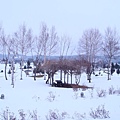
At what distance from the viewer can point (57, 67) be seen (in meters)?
23.0

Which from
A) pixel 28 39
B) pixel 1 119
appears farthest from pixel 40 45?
pixel 1 119

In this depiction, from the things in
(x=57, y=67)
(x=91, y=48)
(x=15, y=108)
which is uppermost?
(x=91, y=48)

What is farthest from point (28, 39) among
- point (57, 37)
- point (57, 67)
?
point (57, 67)

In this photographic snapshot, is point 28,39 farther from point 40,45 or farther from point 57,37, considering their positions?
point 57,37

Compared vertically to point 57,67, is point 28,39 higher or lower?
higher

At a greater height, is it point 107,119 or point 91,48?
point 91,48

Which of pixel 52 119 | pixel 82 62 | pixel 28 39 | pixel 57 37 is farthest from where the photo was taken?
pixel 57 37

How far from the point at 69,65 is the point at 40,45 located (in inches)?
315

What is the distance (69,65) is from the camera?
76.0 ft

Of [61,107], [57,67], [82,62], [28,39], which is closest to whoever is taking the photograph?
[61,107]

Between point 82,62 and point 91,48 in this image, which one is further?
point 91,48

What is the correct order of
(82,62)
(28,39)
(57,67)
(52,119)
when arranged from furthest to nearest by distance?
(28,39), (82,62), (57,67), (52,119)

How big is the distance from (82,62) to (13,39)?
926cm

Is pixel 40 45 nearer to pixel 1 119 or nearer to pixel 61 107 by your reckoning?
pixel 61 107
